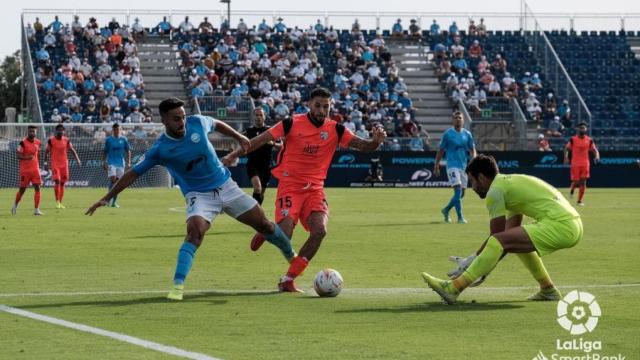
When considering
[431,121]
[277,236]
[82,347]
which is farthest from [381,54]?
[82,347]

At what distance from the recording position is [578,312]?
10992 millimetres

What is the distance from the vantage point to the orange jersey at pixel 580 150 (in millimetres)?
36531

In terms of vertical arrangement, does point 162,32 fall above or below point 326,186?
above

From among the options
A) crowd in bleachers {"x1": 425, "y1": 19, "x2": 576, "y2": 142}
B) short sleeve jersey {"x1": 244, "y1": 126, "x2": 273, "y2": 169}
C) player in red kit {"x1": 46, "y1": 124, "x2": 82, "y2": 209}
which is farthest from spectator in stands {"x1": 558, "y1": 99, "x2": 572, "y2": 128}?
short sleeve jersey {"x1": 244, "y1": 126, "x2": 273, "y2": 169}

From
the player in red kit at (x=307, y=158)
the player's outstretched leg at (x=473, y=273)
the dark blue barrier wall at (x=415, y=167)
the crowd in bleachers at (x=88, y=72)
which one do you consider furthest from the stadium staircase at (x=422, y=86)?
the player's outstretched leg at (x=473, y=273)

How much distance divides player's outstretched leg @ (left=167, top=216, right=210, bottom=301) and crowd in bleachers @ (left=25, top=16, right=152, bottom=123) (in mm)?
39114

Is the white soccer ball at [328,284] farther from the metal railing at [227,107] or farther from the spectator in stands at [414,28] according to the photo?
the spectator in stands at [414,28]

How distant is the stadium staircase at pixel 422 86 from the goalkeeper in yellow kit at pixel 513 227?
136ft

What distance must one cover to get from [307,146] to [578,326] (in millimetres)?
4642

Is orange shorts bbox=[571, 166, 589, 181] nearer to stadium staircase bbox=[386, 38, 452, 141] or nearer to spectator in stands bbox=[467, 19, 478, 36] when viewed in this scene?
stadium staircase bbox=[386, 38, 452, 141]

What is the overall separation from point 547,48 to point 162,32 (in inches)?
715

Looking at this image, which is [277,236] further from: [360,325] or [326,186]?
[326,186]

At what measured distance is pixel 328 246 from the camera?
64.6 ft

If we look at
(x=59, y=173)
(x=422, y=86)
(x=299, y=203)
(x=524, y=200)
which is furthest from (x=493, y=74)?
(x=524, y=200)
